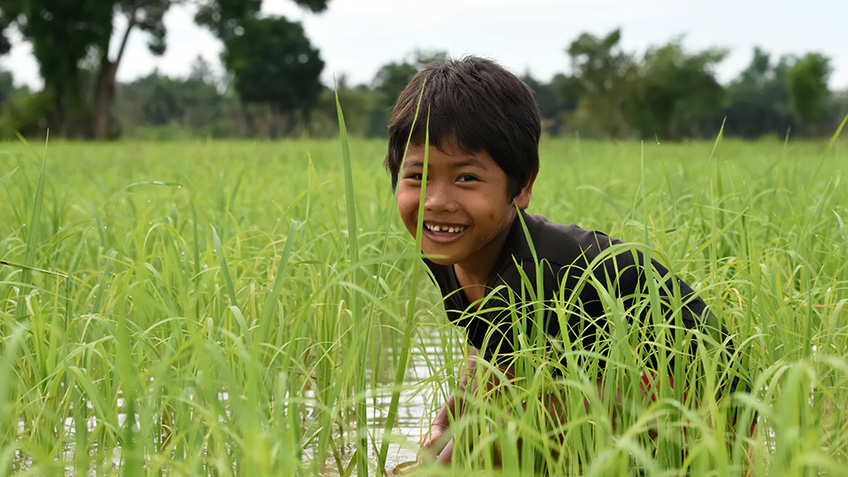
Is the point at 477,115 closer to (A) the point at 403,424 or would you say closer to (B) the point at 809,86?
(A) the point at 403,424

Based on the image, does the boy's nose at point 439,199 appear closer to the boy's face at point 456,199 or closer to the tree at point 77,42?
the boy's face at point 456,199

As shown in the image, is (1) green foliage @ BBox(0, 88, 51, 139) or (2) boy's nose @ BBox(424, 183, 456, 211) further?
(1) green foliage @ BBox(0, 88, 51, 139)

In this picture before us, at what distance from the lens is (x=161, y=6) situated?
22.5 metres

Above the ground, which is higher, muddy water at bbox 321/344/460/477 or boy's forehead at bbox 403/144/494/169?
boy's forehead at bbox 403/144/494/169

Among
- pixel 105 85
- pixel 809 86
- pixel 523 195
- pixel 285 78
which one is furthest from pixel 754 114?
pixel 523 195

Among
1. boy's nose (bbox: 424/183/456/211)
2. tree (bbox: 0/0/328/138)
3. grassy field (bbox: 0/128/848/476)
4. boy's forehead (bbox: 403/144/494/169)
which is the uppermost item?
tree (bbox: 0/0/328/138)

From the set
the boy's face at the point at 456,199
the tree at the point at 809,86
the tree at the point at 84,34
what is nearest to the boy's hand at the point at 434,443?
the boy's face at the point at 456,199

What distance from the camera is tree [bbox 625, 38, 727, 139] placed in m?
43.2

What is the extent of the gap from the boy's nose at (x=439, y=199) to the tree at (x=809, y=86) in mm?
46672

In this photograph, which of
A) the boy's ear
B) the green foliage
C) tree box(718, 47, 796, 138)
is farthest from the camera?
tree box(718, 47, 796, 138)

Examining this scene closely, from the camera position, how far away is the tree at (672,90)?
4316cm

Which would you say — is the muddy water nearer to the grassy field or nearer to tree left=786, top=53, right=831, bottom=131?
the grassy field

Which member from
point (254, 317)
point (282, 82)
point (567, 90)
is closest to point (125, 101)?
point (282, 82)

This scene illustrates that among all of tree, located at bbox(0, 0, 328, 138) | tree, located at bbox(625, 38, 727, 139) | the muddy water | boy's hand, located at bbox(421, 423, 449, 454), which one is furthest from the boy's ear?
tree, located at bbox(625, 38, 727, 139)
